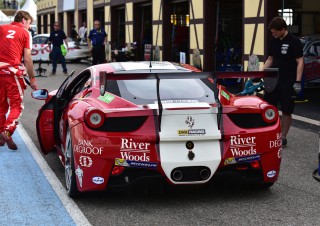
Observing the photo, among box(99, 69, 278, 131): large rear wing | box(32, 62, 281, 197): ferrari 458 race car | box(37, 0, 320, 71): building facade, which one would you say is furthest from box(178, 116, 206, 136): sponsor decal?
box(37, 0, 320, 71): building facade

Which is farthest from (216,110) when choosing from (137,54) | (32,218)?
(137,54)

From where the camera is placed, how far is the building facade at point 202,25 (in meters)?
16.4

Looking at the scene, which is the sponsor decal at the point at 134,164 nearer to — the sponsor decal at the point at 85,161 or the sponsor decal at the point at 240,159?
the sponsor decal at the point at 85,161

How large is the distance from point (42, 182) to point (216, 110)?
2000 millimetres

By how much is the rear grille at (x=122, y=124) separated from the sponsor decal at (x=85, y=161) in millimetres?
252

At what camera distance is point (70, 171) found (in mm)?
5914

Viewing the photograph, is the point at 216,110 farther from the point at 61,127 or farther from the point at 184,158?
the point at 61,127

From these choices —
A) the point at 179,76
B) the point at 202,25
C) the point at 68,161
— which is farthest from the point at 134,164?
the point at 202,25

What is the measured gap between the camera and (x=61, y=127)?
6898mm

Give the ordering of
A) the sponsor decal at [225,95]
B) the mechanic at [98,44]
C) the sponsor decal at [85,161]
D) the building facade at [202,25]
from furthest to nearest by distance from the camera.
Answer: the mechanic at [98,44] → the building facade at [202,25] → the sponsor decal at [225,95] → the sponsor decal at [85,161]

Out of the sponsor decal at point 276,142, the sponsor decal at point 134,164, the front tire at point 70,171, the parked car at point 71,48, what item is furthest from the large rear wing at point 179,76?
the parked car at point 71,48

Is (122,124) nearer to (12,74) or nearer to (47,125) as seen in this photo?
(47,125)

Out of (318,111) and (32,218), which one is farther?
(318,111)

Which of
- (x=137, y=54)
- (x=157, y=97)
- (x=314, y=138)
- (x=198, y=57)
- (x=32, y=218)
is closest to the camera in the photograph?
(x=32, y=218)
